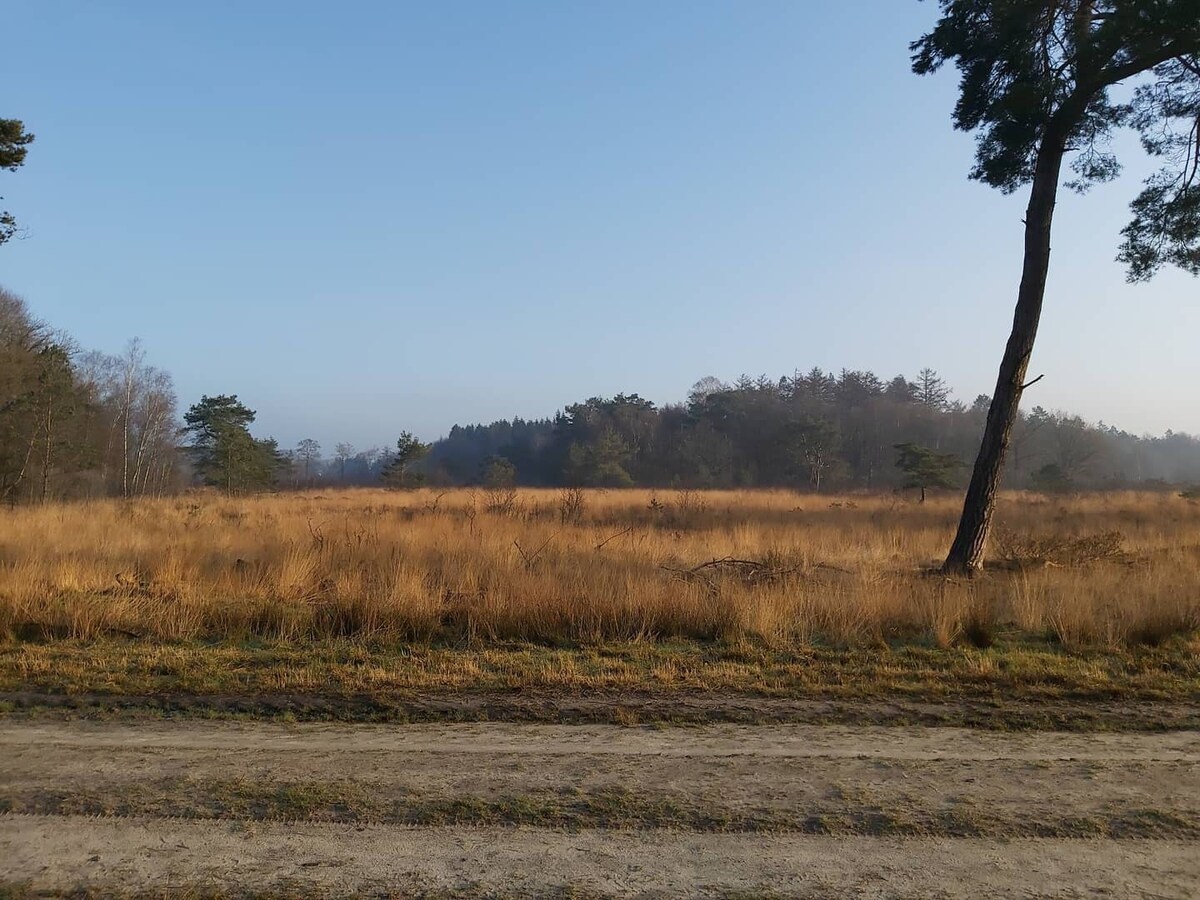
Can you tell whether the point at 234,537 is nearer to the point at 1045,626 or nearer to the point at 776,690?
the point at 776,690

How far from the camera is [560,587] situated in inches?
332

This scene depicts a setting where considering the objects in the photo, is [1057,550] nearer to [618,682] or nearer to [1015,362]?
[1015,362]

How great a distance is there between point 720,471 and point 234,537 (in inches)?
2325

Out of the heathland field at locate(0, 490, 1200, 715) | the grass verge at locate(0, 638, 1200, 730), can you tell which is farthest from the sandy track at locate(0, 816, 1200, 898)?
the heathland field at locate(0, 490, 1200, 715)

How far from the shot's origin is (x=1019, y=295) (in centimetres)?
1136

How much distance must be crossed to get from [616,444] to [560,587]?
189 ft

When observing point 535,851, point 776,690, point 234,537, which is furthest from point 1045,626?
point 234,537

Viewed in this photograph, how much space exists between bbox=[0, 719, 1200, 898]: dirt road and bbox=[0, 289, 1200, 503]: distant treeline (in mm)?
25513

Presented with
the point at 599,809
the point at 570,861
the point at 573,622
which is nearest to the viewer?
Result: the point at 570,861

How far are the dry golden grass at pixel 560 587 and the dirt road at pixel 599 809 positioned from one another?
2.71 meters

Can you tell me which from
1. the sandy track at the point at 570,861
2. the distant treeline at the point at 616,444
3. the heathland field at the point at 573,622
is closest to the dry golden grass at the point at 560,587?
the heathland field at the point at 573,622

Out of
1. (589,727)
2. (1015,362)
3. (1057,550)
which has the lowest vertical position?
(589,727)

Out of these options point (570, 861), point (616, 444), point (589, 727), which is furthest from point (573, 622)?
point (616, 444)

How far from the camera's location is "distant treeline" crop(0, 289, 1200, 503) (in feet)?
97.6
